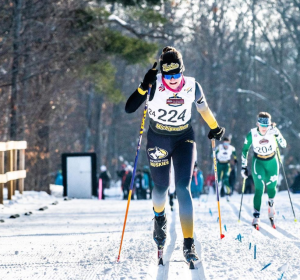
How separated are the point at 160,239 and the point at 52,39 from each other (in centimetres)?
1371

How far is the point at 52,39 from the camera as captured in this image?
62.6 feet

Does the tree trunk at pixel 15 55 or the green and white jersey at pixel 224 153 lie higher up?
the tree trunk at pixel 15 55

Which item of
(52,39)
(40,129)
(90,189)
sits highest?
(52,39)

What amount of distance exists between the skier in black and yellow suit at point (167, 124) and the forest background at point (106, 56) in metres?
8.76

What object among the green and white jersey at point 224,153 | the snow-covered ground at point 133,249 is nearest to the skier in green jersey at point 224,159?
the green and white jersey at point 224,153

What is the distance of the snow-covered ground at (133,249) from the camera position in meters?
5.59

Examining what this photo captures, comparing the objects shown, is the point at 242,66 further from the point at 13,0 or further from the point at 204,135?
the point at 13,0

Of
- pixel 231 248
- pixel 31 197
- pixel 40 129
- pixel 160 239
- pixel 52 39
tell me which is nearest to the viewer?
pixel 160 239

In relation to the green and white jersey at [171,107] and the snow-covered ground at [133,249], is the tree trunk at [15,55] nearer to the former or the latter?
the snow-covered ground at [133,249]

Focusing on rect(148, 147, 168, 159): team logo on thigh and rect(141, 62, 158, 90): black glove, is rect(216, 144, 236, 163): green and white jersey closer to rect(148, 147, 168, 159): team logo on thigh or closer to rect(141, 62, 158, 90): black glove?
rect(148, 147, 168, 159): team logo on thigh

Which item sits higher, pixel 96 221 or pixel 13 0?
pixel 13 0

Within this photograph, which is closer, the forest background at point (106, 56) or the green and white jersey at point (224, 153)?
the forest background at point (106, 56)

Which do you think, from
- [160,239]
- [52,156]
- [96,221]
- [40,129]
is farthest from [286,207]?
[52,156]

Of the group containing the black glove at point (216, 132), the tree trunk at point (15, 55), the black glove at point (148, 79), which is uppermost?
the tree trunk at point (15, 55)
